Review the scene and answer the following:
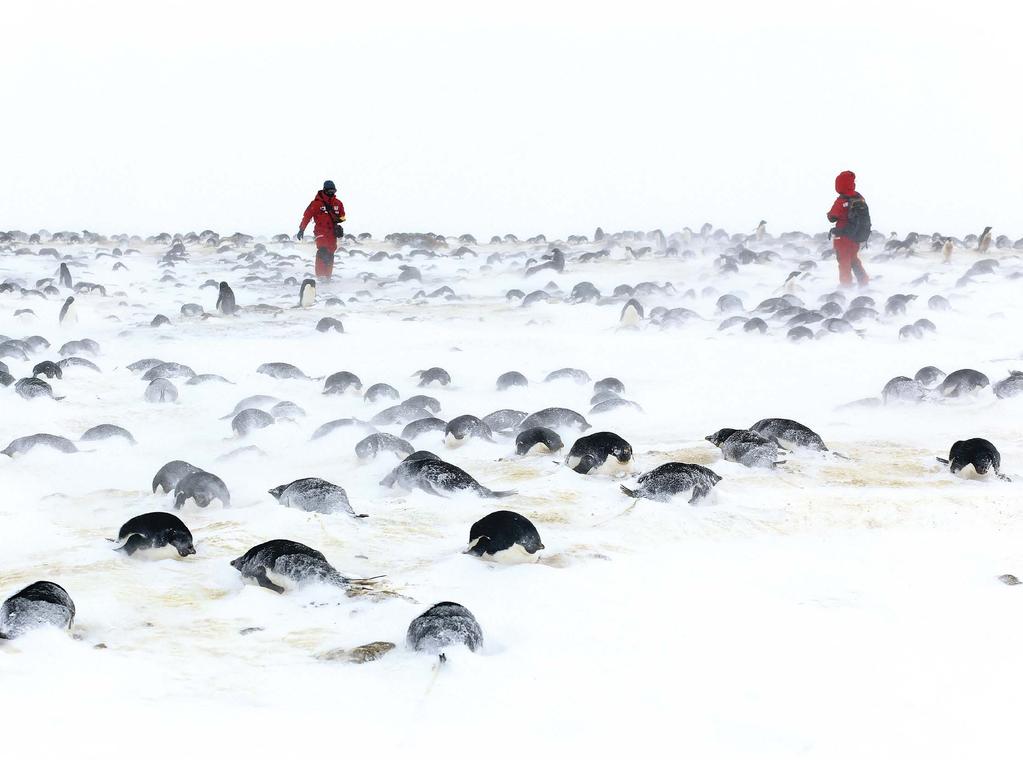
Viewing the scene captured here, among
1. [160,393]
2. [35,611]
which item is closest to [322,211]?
[160,393]

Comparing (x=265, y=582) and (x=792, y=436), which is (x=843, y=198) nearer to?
(x=792, y=436)

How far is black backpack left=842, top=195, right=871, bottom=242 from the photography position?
1095 centimetres

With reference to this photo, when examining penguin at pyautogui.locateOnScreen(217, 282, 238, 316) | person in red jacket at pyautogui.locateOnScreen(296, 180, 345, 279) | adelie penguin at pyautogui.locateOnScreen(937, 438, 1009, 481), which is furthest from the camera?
person in red jacket at pyautogui.locateOnScreen(296, 180, 345, 279)

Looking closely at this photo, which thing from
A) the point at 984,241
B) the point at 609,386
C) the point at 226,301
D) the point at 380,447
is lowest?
the point at 380,447

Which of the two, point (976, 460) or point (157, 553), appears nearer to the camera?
point (157, 553)

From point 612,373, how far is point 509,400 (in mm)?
1110

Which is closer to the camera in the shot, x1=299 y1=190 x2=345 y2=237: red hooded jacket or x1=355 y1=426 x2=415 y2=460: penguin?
x1=355 y1=426 x2=415 y2=460: penguin

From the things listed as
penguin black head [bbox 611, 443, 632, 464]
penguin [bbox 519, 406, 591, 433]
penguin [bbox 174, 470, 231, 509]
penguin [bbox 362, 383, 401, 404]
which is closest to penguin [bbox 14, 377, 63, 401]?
penguin [bbox 362, 383, 401, 404]

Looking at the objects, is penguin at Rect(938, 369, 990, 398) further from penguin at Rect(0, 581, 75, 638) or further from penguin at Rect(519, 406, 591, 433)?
penguin at Rect(0, 581, 75, 638)

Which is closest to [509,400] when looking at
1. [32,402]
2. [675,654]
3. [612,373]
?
[612,373]

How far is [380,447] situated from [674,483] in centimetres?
161

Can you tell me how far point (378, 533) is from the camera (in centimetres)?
347

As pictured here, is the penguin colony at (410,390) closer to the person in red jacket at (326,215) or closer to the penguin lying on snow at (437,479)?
the penguin lying on snow at (437,479)

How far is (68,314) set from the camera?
990 centimetres
